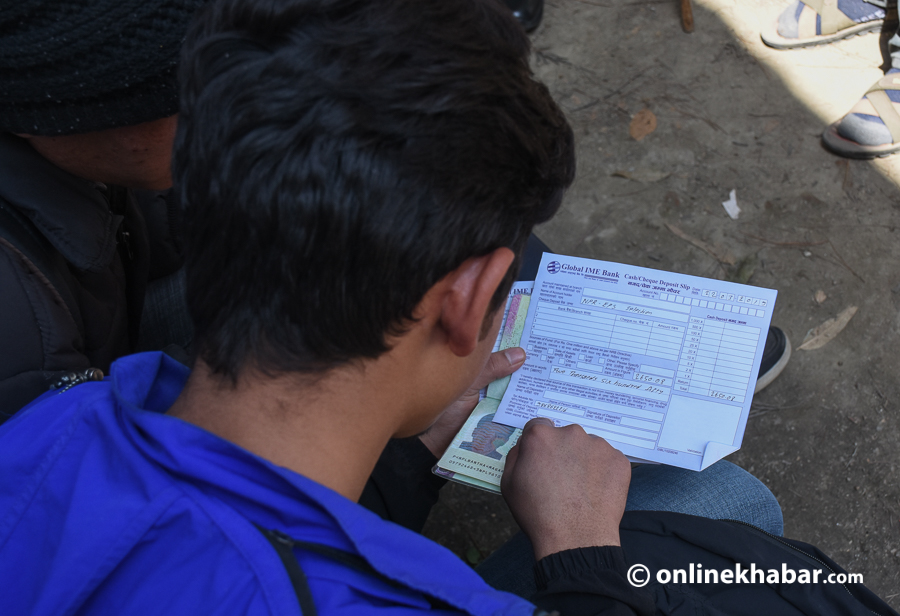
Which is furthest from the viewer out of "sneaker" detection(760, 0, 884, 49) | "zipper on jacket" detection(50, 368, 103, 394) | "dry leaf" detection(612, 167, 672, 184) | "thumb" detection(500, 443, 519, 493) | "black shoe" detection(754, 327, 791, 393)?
"sneaker" detection(760, 0, 884, 49)

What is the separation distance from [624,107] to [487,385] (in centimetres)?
171

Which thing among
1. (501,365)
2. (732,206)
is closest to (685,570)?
(501,365)

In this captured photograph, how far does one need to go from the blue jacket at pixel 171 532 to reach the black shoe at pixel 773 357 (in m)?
1.42

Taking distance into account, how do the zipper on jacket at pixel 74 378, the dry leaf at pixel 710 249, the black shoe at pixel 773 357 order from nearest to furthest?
the zipper on jacket at pixel 74 378, the black shoe at pixel 773 357, the dry leaf at pixel 710 249

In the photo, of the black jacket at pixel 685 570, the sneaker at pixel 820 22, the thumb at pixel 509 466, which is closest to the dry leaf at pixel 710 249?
the sneaker at pixel 820 22

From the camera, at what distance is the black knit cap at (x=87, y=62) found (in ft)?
2.84

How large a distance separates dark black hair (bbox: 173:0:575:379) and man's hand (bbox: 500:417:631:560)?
47cm

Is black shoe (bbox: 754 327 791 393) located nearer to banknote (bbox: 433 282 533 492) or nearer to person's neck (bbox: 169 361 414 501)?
banknote (bbox: 433 282 533 492)

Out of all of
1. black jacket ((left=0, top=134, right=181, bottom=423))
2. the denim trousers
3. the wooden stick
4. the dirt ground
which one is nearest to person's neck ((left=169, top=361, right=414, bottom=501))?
black jacket ((left=0, top=134, right=181, bottom=423))

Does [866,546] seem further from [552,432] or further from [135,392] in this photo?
[135,392]

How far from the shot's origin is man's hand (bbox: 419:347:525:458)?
1292 millimetres

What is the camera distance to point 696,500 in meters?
1.31

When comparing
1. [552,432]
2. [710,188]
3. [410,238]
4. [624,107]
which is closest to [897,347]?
[710,188]

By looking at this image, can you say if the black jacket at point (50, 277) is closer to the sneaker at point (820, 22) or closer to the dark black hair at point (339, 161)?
the dark black hair at point (339, 161)
